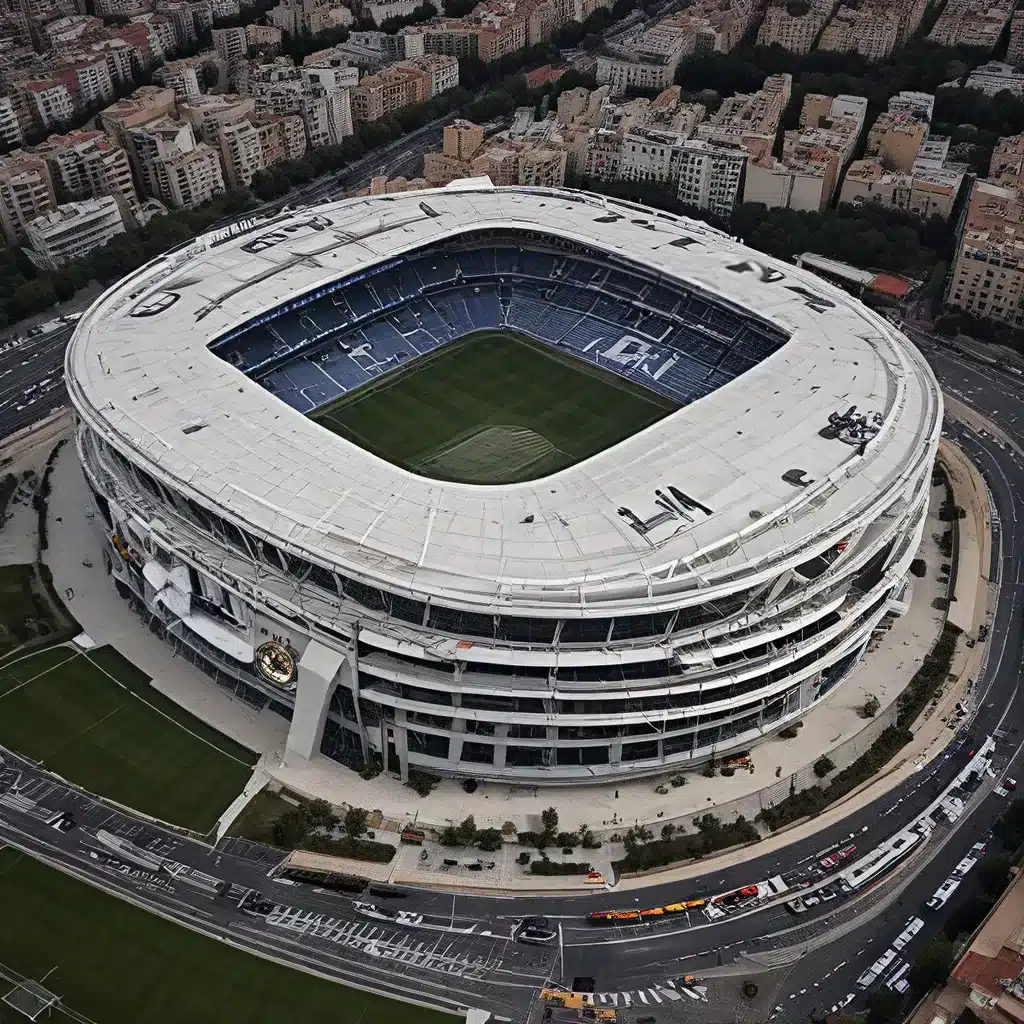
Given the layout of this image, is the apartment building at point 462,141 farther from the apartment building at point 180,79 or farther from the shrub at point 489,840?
the shrub at point 489,840

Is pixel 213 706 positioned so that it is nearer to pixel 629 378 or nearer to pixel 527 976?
pixel 527 976

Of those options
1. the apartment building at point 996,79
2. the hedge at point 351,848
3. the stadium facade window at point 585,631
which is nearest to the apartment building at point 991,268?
the apartment building at point 996,79

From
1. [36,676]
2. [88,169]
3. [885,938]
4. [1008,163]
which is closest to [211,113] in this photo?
[88,169]

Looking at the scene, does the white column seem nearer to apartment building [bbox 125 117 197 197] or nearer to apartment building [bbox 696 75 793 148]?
apartment building [bbox 125 117 197 197]

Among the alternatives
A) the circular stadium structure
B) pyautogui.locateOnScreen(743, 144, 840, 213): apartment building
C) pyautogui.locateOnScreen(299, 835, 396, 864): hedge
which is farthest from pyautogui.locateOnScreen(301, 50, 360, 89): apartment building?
pyautogui.locateOnScreen(299, 835, 396, 864): hedge

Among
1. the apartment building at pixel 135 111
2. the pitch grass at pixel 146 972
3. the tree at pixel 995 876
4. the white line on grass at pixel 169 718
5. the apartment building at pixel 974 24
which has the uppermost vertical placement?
the apartment building at pixel 974 24

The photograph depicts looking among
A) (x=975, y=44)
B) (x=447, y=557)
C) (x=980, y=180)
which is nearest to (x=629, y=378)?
(x=447, y=557)

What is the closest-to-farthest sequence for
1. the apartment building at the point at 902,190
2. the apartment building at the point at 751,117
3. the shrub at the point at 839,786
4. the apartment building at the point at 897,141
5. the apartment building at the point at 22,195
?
the shrub at the point at 839,786, the apartment building at the point at 22,195, the apartment building at the point at 902,190, the apartment building at the point at 751,117, the apartment building at the point at 897,141
